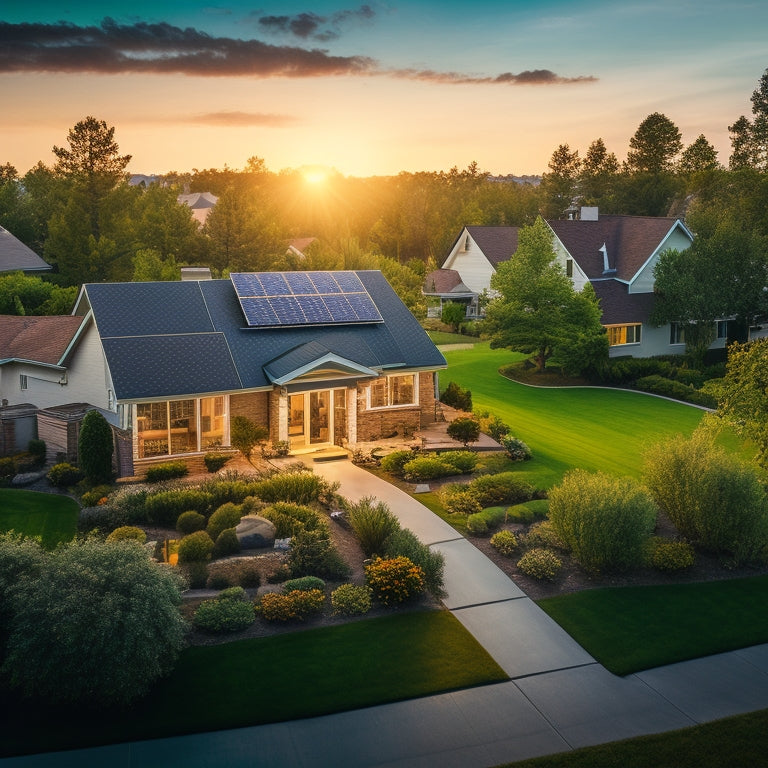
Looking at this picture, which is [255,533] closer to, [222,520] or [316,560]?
[222,520]

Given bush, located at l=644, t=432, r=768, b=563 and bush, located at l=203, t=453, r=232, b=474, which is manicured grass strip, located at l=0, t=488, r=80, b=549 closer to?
bush, located at l=203, t=453, r=232, b=474

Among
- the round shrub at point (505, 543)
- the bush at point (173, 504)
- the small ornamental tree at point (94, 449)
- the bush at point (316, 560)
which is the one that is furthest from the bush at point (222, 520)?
the round shrub at point (505, 543)

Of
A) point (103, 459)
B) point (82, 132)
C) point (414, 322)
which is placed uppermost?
point (82, 132)

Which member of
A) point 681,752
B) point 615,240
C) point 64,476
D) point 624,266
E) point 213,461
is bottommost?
point 681,752

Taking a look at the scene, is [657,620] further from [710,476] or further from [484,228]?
[484,228]

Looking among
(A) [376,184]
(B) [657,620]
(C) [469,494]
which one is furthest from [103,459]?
(A) [376,184]

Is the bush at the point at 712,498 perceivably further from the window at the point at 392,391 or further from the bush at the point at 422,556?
the window at the point at 392,391

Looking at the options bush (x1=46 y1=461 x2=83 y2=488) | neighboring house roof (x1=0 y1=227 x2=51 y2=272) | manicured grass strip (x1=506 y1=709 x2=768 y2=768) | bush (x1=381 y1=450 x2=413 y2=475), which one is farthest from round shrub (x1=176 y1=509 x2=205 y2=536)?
neighboring house roof (x1=0 y1=227 x2=51 y2=272)

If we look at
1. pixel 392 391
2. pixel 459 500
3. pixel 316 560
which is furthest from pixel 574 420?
pixel 316 560
